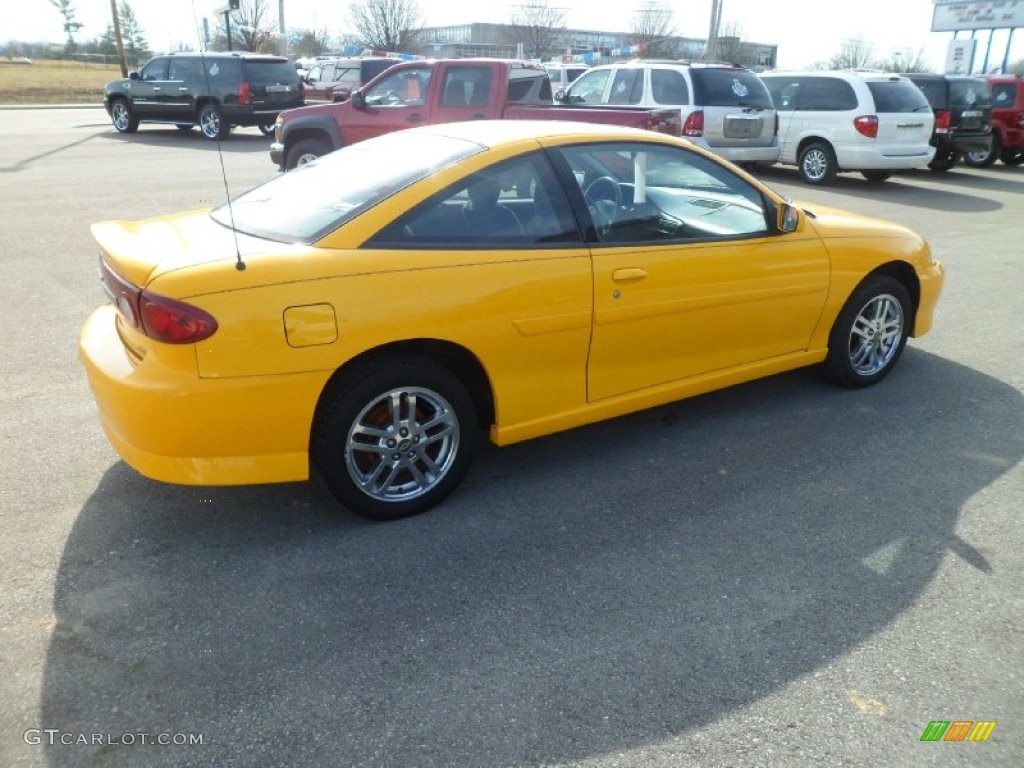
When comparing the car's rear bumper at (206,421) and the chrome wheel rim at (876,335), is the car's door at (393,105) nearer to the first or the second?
the chrome wheel rim at (876,335)

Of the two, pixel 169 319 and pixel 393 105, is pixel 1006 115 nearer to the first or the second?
pixel 393 105

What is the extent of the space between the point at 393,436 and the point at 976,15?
67.1 m

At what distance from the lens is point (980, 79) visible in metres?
17.2

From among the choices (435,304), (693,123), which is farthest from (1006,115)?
(435,304)

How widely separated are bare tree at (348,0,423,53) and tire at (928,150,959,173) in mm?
44999

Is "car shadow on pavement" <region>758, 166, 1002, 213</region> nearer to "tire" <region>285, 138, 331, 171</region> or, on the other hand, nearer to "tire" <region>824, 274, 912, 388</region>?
"tire" <region>285, 138, 331, 171</region>

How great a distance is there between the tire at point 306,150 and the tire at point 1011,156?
14.7m

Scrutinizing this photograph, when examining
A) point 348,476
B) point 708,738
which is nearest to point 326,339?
point 348,476

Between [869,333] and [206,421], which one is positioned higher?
→ [206,421]

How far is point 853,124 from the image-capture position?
1416cm

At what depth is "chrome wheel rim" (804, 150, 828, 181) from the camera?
14742 mm

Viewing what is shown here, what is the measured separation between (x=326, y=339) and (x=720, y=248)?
2058mm

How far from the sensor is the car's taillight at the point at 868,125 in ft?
45.9

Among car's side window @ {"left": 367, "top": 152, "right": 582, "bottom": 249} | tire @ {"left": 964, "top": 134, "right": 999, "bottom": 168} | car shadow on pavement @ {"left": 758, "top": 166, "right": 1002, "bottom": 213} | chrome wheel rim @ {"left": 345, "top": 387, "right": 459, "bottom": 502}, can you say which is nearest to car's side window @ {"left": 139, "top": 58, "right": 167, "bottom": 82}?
car shadow on pavement @ {"left": 758, "top": 166, "right": 1002, "bottom": 213}
